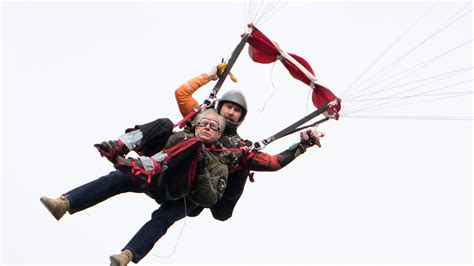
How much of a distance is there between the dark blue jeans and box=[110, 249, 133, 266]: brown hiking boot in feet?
0.23

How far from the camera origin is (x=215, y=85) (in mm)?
9102

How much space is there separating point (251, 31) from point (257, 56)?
1.19ft

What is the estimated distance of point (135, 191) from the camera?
8688mm

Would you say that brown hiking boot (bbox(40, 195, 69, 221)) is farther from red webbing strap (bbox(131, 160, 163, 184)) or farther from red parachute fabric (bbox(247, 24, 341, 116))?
red parachute fabric (bbox(247, 24, 341, 116))

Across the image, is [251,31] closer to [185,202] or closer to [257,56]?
[257,56]

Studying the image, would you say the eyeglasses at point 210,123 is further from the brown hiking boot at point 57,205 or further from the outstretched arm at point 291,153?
the brown hiking boot at point 57,205

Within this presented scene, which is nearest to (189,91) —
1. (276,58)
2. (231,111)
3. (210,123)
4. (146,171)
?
(231,111)

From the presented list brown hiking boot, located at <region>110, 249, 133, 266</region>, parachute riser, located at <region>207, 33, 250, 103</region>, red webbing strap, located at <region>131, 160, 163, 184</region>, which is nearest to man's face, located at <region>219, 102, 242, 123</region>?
parachute riser, located at <region>207, 33, 250, 103</region>

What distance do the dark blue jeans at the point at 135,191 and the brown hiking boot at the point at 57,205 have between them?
56mm

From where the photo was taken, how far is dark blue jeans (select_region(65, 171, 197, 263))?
8.05 metres

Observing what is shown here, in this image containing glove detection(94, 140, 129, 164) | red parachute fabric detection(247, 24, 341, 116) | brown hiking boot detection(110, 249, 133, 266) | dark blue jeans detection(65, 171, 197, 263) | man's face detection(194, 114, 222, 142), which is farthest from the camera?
red parachute fabric detection(247, 24, 341, 116)

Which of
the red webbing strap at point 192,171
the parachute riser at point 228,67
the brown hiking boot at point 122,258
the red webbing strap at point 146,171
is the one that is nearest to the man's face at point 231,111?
the parachute riser at point 228,67

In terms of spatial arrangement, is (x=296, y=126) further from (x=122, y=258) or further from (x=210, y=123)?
(x=122, y=258)

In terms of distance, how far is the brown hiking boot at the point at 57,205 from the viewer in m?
7.79
